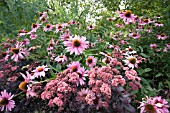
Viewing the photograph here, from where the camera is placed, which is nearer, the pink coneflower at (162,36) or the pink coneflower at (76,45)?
the pink coneflower at (76,45)

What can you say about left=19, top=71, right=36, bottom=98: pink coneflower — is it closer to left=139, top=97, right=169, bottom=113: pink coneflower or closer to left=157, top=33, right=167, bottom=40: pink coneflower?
left=139, top=97, right=169, bottom=113: pink coneflower

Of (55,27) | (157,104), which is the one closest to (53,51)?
(55,27)

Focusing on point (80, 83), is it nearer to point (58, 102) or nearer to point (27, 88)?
point (58, 102)

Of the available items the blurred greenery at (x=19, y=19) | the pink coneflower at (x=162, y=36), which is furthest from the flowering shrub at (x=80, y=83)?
the blurred greenery at (x=19, y=19)

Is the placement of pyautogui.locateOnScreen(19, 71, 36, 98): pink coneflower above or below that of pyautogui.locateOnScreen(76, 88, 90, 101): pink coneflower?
above

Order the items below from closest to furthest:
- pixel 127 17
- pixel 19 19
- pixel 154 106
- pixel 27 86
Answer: pixel 154 106 → pixel 27 86 → pixel 127 17 → pixel 19 19

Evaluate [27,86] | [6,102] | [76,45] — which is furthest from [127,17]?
[6,102]

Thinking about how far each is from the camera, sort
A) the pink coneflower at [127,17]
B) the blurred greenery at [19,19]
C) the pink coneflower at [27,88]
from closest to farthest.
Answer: the pink coneflower at [27,88] < the pink coneflower at [127,17] < the blurred greenery at [19,19]

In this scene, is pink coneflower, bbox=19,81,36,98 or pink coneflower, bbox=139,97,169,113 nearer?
pink coneflower, bbox=139,97,169,113

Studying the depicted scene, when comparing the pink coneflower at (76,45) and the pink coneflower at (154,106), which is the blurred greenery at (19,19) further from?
the pink coneflower at (154,106)

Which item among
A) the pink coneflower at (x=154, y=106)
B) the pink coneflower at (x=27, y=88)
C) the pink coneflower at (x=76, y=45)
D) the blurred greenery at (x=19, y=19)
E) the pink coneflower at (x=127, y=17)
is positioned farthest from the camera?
the blurred greenery at (x=19, y=19)

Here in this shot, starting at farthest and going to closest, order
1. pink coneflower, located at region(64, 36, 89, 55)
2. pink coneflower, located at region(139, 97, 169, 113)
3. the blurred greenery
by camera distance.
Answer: the blurred greenery
pink coneflower, located at region(64, 36, 89, 55)
pink coneflower, located at region(139, 97, 169, 113)

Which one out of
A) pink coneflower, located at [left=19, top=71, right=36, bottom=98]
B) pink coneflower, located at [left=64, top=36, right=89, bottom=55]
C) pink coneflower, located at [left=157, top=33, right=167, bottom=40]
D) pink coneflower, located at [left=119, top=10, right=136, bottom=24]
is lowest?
pink coneflower, located at [left=19, top=71, right=36, bottom=98]

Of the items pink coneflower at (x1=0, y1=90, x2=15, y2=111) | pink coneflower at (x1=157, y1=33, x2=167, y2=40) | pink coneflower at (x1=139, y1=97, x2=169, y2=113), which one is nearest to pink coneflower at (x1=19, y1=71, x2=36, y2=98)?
pink coneflower at (x1=0, y1=90, x2=15, y2=111)
